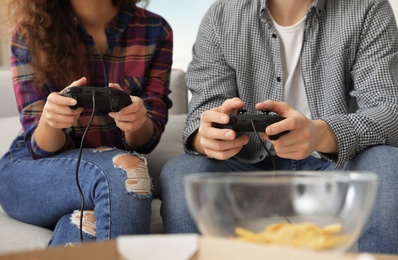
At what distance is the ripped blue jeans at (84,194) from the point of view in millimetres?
1158

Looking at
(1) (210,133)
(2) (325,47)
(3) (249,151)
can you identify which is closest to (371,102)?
(2) (325,47)

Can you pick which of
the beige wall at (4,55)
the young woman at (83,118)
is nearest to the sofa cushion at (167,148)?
the young woman at (83,118)

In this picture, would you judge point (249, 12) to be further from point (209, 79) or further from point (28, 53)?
point (28, 53)

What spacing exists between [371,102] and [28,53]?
2.51ft

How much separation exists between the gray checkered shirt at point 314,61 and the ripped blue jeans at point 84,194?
0.18 metres

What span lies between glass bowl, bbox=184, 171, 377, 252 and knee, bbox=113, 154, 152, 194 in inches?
25.7

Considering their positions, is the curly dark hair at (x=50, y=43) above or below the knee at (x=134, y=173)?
above

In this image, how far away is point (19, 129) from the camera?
1.65 m

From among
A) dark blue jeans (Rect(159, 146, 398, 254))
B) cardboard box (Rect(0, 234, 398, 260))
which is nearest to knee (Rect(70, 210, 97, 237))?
dark blue jeans (Rect(159, 146, 398, 254))

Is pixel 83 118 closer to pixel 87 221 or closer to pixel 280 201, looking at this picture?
pixel 87 221

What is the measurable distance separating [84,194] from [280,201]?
731 millimetres

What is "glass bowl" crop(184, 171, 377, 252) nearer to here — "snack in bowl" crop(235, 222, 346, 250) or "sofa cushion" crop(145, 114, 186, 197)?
"snack in bowl" crop(235, 222, 346, 250)

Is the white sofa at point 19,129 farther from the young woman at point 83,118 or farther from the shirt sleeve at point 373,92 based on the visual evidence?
the shirt sleeve at point 373,92

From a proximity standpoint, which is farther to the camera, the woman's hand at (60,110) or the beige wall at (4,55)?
the beige wall at (4,55)
